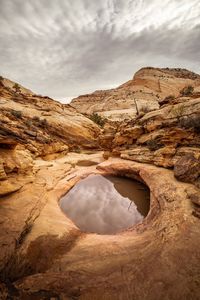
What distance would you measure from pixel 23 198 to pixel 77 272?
15.9 feet

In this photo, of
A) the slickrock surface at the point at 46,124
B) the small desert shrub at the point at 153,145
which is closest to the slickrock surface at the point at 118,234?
the small desert shrub at the point at 153,145

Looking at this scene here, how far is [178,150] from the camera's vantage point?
10.8 metres

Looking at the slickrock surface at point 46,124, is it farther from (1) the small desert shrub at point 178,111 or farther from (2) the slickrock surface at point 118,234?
(1) the small desert shrub at point 178,111

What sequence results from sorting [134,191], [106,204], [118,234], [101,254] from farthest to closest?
A: [134,191]
[106,204]
[118,234]
[101,254]

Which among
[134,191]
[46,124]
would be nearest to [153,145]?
[134,191]

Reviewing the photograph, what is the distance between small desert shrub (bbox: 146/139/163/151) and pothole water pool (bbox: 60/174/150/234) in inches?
119

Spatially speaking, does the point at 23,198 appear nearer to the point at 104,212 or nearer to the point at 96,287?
the point at 104,212

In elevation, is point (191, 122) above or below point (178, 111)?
below

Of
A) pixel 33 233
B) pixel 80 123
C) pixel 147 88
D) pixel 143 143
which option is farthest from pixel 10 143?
pixel 147 88

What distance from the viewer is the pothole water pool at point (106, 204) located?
7.60 metres

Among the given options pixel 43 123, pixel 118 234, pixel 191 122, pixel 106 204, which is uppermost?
pixel 43 123

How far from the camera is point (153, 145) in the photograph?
12711 millimetres

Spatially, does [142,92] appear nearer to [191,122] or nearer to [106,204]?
[191,122]

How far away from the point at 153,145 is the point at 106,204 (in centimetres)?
615
